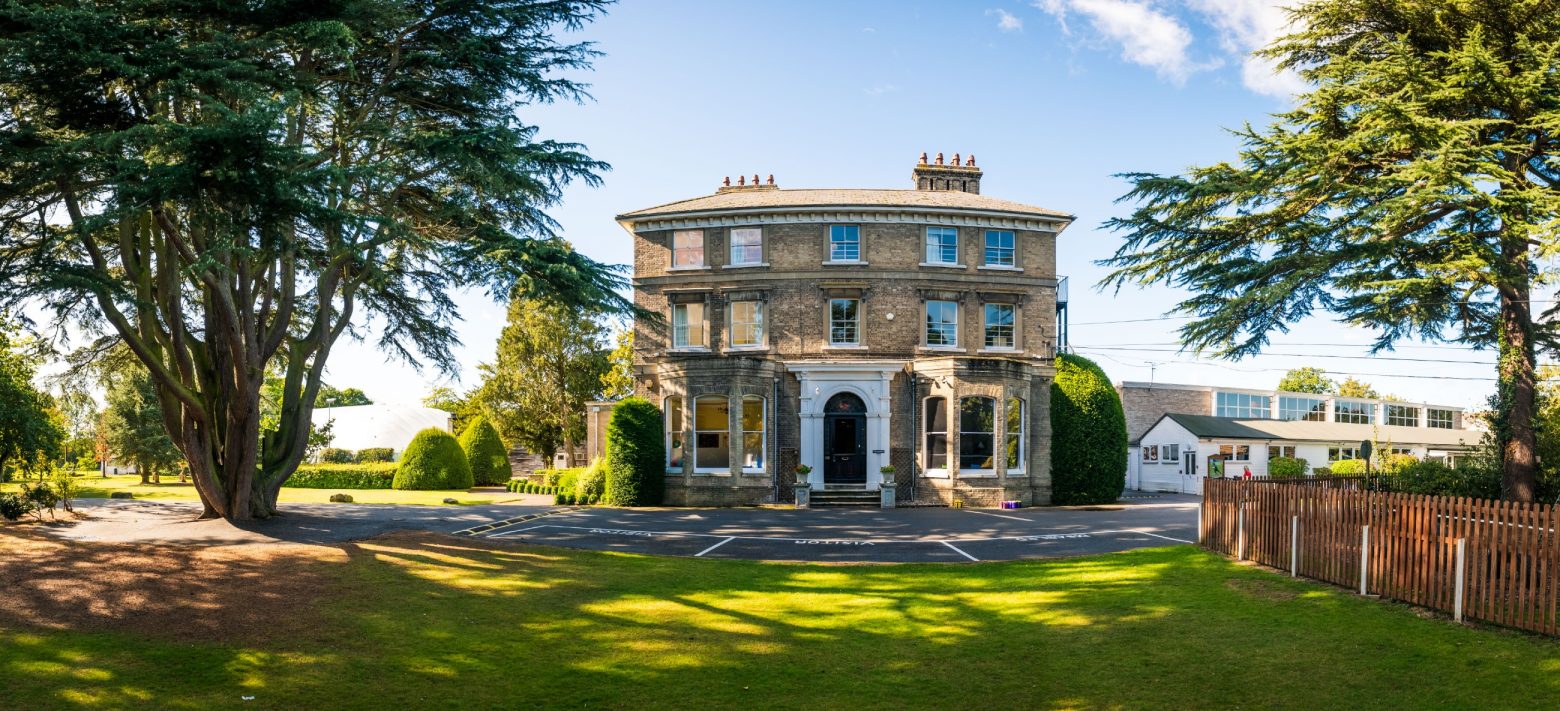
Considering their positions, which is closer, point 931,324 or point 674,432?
point 674,432

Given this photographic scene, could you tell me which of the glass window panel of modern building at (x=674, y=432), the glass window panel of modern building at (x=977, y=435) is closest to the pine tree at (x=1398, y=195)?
the glass window panel of modern building at (x=977, y=435)

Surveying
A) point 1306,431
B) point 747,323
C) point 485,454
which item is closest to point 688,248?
point 747,323

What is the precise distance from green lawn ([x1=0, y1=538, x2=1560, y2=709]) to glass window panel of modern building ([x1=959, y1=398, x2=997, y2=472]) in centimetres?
1659

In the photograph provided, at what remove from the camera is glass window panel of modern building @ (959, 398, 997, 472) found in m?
31.8

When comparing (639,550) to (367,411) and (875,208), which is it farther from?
(367,411)

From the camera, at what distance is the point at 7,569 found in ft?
48.3

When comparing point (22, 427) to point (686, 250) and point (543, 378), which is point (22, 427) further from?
point (543, 378)

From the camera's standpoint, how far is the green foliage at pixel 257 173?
1622 cm

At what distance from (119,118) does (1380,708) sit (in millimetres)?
21726

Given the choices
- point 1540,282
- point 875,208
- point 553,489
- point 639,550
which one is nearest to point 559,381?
point 553,489

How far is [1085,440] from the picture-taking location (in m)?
33.2

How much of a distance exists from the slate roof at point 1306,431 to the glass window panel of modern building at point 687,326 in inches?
1026

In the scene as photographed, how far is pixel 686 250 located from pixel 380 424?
131 ft

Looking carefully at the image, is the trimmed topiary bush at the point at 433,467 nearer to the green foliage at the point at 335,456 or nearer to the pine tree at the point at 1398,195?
the green foliage at the point at 335,456
